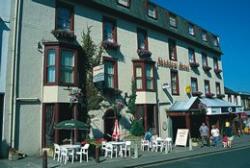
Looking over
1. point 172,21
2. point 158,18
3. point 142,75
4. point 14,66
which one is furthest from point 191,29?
point 14,66

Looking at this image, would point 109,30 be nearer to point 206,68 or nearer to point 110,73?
point 110,73

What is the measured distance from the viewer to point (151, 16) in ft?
80.9

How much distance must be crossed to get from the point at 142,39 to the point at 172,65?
4.13 metres

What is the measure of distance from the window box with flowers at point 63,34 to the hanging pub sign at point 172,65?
885cm

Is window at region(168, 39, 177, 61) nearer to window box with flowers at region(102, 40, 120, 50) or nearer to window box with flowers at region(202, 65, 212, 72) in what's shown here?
window box with flowers at region(202, 65, 212, 72)

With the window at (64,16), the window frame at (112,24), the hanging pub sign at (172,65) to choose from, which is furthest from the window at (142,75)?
the window at (64,16)

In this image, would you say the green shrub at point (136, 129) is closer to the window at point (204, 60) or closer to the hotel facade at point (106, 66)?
the hotel facade at point (106, 66)

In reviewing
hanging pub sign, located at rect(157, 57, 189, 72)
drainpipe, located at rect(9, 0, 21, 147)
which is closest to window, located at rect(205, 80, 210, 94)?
hanging pub sign, located at rect(157, 57, 189, 72)

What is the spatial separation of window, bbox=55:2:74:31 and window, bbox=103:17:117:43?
286 centimetres

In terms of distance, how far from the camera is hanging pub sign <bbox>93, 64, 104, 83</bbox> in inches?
674

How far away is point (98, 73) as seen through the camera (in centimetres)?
1738

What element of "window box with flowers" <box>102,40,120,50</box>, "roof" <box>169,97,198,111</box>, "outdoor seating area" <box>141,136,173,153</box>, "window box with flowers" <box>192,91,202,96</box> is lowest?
"outdoor seating area" <box>141,136,173,153</box>

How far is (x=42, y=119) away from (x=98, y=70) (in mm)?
4288

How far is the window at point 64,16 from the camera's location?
17797mm
